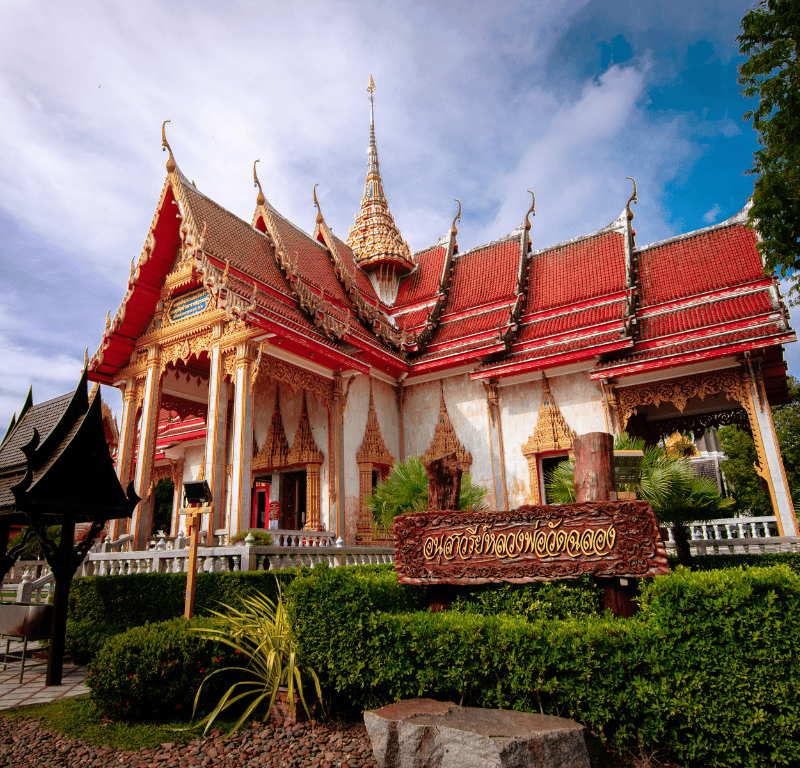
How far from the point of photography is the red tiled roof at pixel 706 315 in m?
10.8

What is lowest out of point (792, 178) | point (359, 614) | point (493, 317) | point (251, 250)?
point (359, 614)

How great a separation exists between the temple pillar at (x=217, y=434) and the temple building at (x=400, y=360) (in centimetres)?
4

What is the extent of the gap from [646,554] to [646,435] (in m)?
11.8

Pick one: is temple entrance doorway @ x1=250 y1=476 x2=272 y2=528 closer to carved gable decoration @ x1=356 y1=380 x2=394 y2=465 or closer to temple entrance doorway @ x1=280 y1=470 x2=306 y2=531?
temple entrance doorway @ x1=280 y1=470 x2=306 y2=531

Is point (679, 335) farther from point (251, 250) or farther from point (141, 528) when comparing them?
point (141, 528)

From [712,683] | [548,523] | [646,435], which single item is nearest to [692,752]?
[712,683]

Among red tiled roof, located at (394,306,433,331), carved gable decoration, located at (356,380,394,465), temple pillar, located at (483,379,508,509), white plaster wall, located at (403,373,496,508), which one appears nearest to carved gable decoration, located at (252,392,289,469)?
carved gable decoration, located at (356,380,394,465)

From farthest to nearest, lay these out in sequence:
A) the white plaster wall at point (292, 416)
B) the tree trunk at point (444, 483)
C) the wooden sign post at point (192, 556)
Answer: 1. the white plaster wall at point (292, 416)
2. the wooden sign post at point (192, 556)
3. the tree trunk at point (444, 483)

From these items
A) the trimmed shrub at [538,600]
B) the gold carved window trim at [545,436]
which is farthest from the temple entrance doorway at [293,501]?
the trimmed shrub at [538,600]

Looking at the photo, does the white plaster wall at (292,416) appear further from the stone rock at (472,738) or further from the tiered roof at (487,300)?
the stone rock at (472,738)

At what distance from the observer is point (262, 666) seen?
14.9ft

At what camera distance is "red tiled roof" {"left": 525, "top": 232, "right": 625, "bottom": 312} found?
44.8 feet

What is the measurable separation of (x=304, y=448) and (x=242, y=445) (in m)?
2.30

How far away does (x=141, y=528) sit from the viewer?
1073cm
